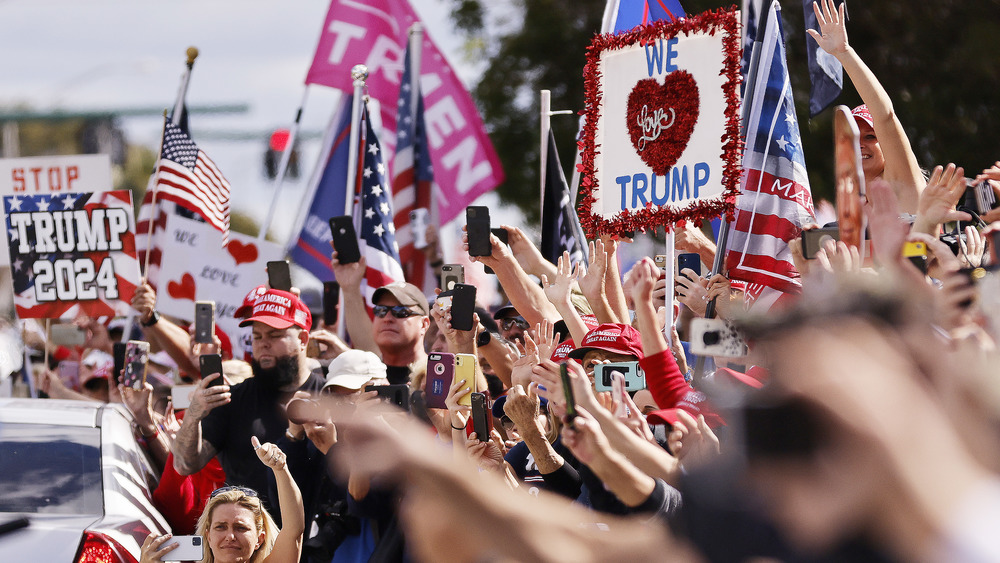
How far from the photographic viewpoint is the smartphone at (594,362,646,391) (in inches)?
151

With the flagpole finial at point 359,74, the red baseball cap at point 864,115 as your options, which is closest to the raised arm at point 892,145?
the red baseball cap at point 864,115

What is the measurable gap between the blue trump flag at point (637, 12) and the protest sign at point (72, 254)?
3565 mm

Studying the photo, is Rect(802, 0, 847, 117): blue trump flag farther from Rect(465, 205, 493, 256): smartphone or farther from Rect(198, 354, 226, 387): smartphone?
Rect(198, 354, 226, 387): smartphone

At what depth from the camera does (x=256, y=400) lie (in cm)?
572

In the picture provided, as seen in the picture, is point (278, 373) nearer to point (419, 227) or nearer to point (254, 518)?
point (254, 518)

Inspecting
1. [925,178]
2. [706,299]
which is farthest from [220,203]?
[925,178]

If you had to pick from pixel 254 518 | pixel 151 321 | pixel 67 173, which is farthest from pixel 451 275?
pixel 67 173

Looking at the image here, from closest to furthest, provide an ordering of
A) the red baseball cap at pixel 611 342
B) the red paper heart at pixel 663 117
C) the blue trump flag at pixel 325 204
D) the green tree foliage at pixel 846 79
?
the red baseball cap at pixel 611 342
the red paper heart at pixel 663 117
the blue trump flag at pixel 325 204
the green tree foliage at pixel 846 79

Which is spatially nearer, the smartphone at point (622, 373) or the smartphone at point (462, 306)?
the smartphone at point (622, 373)

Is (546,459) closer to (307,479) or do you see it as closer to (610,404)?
(610,404)

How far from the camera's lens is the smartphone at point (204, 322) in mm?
6367

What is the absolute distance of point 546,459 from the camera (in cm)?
412

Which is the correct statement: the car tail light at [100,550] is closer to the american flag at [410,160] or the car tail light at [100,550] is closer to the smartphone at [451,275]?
the smartphone at [451,275]

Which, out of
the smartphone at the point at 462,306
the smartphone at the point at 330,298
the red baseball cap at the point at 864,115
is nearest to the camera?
the red baseball cap at the point at 864,115
